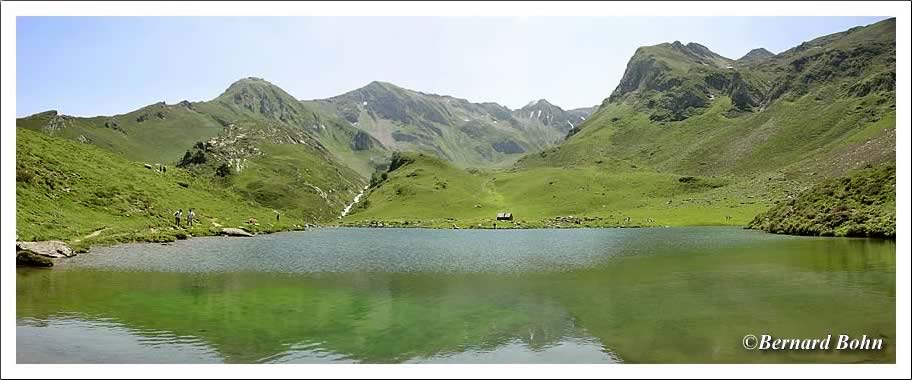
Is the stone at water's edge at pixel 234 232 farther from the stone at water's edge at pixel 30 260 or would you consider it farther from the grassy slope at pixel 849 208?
the grassy slope at pixel 849 208

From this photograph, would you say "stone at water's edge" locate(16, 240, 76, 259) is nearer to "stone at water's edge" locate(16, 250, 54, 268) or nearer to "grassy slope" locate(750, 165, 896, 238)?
"stone at water's edge" locate(16, 250, 54, 268)

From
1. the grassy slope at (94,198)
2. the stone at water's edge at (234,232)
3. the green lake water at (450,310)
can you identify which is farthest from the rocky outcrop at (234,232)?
the green lake water at (450,310)

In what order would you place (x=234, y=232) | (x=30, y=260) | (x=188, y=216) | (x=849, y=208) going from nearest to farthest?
(x=30, y=260), (x=849, y=208), (x=188, y=216), (x=234, y=232)

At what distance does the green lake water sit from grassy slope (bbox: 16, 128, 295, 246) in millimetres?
16987

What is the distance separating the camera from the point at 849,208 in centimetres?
8044

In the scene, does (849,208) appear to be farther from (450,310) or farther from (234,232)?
(234,232)

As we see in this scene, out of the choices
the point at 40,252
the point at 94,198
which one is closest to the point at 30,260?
the point at 40,252

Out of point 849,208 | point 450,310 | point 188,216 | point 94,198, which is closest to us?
point 450,310

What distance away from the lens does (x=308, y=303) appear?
110 feet

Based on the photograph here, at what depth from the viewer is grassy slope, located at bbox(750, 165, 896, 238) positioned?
7219 cm

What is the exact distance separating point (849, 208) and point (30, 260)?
96928 mm

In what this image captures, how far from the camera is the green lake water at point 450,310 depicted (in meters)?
22.5

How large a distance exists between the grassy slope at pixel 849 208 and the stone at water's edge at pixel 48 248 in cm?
8817

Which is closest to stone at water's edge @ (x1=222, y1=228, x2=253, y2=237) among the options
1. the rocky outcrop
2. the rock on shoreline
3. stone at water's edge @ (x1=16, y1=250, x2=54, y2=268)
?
the rocky outcrop
